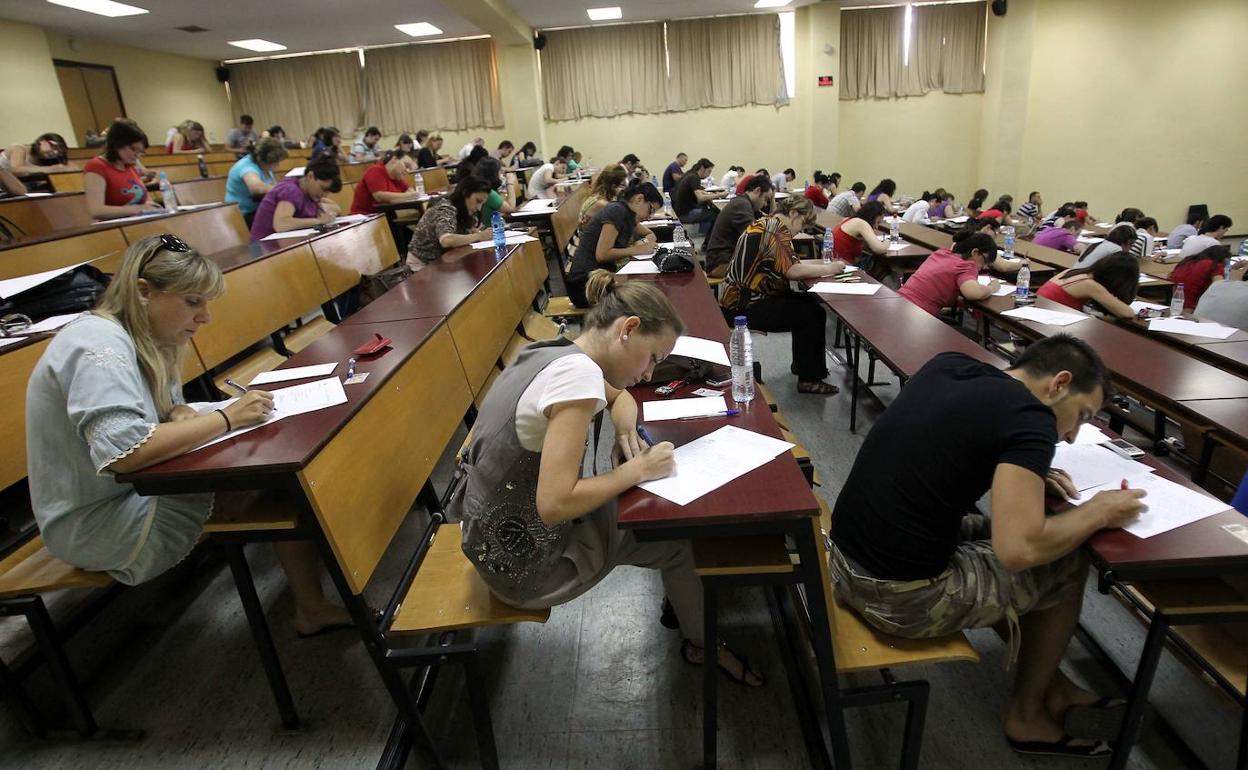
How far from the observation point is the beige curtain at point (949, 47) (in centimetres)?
1112

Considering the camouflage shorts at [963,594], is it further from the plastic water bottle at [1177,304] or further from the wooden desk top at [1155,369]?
the plastic water bottle at [1177,304]

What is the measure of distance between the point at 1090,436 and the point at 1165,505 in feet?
1.29

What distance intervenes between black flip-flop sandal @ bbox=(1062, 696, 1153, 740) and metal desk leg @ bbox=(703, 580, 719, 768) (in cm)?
87

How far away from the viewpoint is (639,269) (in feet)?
12.2

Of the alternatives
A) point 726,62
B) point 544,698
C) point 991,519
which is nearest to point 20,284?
point 544,698

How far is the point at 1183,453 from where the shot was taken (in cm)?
265

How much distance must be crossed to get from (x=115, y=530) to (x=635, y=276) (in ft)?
8.58

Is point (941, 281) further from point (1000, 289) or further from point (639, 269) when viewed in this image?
point (639, 269)

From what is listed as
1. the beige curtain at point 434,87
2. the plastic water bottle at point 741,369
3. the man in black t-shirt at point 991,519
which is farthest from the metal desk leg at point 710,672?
the beige curtain at point 434,87

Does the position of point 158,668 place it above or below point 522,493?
below

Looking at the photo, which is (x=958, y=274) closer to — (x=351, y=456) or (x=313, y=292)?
(x=351, y=456)

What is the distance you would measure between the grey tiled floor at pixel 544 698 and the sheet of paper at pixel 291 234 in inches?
89.5

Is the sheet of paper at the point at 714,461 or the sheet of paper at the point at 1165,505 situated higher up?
the sheet of paper at the point at 714,461

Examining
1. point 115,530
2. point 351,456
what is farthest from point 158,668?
point 351,456
